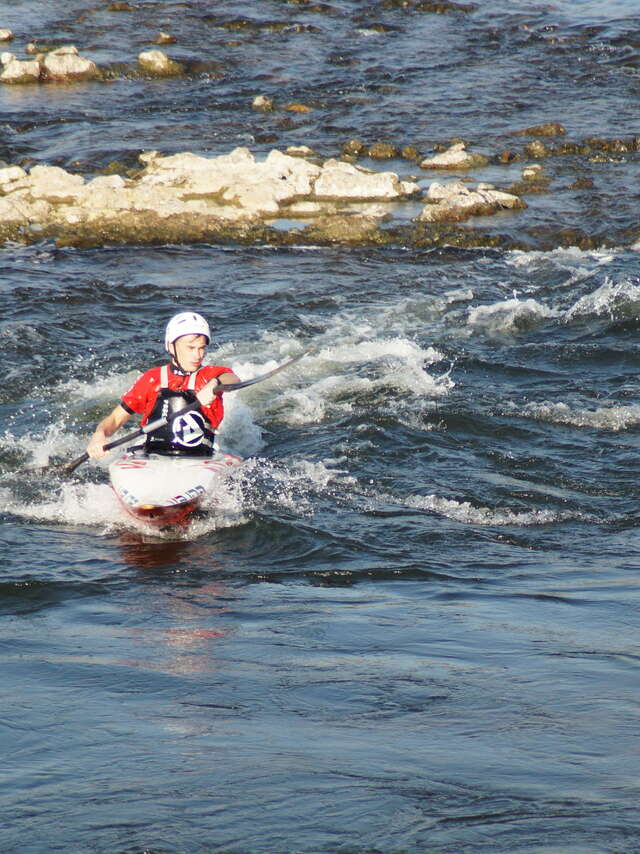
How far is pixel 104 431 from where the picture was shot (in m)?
9.27

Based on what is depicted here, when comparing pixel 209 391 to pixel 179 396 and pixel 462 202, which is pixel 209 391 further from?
pixel 462 202

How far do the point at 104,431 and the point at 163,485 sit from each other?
69cm

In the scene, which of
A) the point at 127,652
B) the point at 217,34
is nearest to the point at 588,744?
the point at 127,652

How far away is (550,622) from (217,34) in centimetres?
3064

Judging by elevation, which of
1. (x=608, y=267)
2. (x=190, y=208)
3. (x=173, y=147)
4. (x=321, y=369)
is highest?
(x=173, y=147)

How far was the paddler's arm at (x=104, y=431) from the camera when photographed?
916cm

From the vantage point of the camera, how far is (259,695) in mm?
5953

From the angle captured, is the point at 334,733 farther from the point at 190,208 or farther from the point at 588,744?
the point at 190,208

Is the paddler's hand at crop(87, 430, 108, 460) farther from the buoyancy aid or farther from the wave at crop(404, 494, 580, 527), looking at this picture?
the wave at crop(404, 494, 580, 527)

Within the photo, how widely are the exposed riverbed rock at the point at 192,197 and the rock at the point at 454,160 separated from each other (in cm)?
175

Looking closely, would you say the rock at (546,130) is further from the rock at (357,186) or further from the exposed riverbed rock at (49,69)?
the exposed riverbed rock at (49,69)

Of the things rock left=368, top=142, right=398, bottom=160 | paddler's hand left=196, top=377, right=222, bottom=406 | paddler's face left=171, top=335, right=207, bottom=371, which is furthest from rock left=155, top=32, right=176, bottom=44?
paddler's hand left=196, top=377, right=222, bottom=406

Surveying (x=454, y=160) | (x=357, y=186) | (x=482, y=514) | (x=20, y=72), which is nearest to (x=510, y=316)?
Result: (x=482, y=514)

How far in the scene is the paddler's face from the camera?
9125mm
